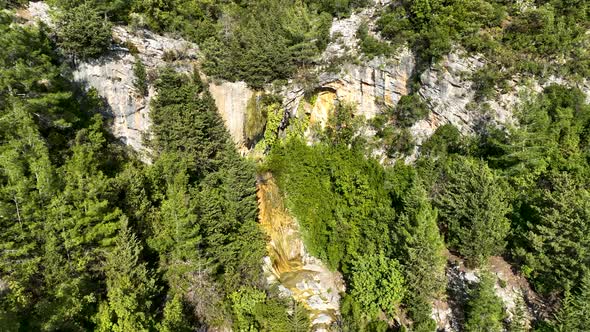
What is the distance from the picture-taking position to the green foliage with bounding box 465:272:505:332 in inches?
931

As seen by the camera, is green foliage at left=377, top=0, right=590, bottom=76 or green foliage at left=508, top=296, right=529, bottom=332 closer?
green foliage at left=508, top=296, right=529, bottom=332

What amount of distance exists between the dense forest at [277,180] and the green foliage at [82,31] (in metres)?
0.17

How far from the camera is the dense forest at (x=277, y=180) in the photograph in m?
21.2

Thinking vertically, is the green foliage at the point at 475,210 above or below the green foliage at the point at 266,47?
below

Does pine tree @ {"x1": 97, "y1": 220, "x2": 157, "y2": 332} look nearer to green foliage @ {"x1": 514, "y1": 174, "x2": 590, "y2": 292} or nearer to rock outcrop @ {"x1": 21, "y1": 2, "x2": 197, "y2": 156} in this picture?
rock outcrop @ {"x1": 21, "y1": 2, "x2": 197, "y2": 156}

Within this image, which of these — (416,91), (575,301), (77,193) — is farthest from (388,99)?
(77,193)

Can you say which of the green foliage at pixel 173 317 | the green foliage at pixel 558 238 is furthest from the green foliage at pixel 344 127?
the green foliage at pixel 173 317

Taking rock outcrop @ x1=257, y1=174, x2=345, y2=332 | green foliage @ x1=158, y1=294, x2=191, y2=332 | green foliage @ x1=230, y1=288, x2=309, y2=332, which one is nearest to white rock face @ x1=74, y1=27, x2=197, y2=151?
rock outcrop @ x1=257, y1=174, x2=345, y2=332

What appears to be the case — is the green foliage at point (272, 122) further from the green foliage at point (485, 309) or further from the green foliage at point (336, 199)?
the green foliage at point (485, 309)

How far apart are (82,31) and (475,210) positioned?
38.5m

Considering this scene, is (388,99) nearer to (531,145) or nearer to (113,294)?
(531,145)

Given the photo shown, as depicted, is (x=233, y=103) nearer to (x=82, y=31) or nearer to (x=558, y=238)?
(x=82, y=31)

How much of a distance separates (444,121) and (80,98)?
36444 mm

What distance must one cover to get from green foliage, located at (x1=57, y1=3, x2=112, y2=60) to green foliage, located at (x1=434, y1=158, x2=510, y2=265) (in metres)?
35.4
